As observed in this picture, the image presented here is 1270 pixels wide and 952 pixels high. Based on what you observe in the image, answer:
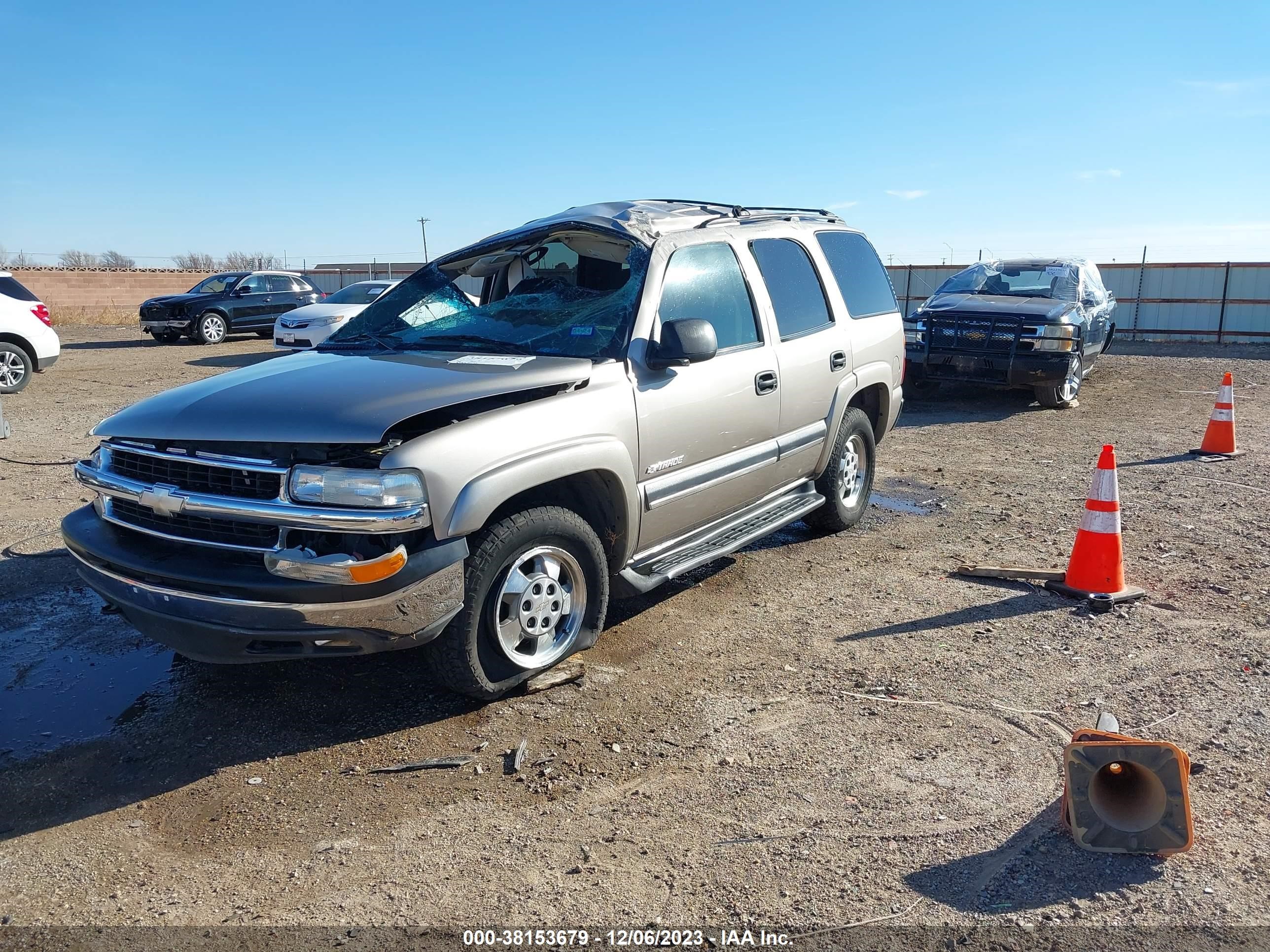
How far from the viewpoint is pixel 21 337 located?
1362 centimetres

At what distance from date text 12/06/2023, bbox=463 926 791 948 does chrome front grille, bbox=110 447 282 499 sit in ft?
5.50

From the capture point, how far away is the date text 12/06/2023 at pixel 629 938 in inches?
102

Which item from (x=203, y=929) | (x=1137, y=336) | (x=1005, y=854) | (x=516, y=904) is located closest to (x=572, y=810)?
(x=516, y=904)

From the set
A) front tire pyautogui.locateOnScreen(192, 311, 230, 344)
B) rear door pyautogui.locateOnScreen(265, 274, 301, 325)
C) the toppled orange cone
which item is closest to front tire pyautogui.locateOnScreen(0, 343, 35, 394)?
front tire pyautogui.locateOnScreen(192, 311, 230, 344)

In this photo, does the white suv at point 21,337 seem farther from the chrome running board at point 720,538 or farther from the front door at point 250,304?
the chrome running board at point 720,538

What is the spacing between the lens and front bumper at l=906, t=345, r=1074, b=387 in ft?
37.6

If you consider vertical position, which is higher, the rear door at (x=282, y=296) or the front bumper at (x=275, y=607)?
the rear door at (x=282, y=296)

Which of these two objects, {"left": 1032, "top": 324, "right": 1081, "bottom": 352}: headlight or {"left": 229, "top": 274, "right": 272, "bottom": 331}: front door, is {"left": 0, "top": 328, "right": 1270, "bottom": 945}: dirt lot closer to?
{"left": 1032, "top": 324, "right": 1081, "bottom": 352}: headlight

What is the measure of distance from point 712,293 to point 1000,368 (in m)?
7.83

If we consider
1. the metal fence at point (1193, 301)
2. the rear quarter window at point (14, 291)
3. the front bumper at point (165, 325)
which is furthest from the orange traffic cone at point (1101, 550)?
the front bumper at point (165, 325)

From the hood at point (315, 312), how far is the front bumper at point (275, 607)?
45.7ft

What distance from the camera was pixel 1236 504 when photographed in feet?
23.7

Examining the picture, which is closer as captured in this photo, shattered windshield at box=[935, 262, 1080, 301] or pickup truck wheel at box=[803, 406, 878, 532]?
pickup truck wheel at box=[803, 406, 878, 532]

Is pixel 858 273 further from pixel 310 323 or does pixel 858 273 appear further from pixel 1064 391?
pixel 310 323
